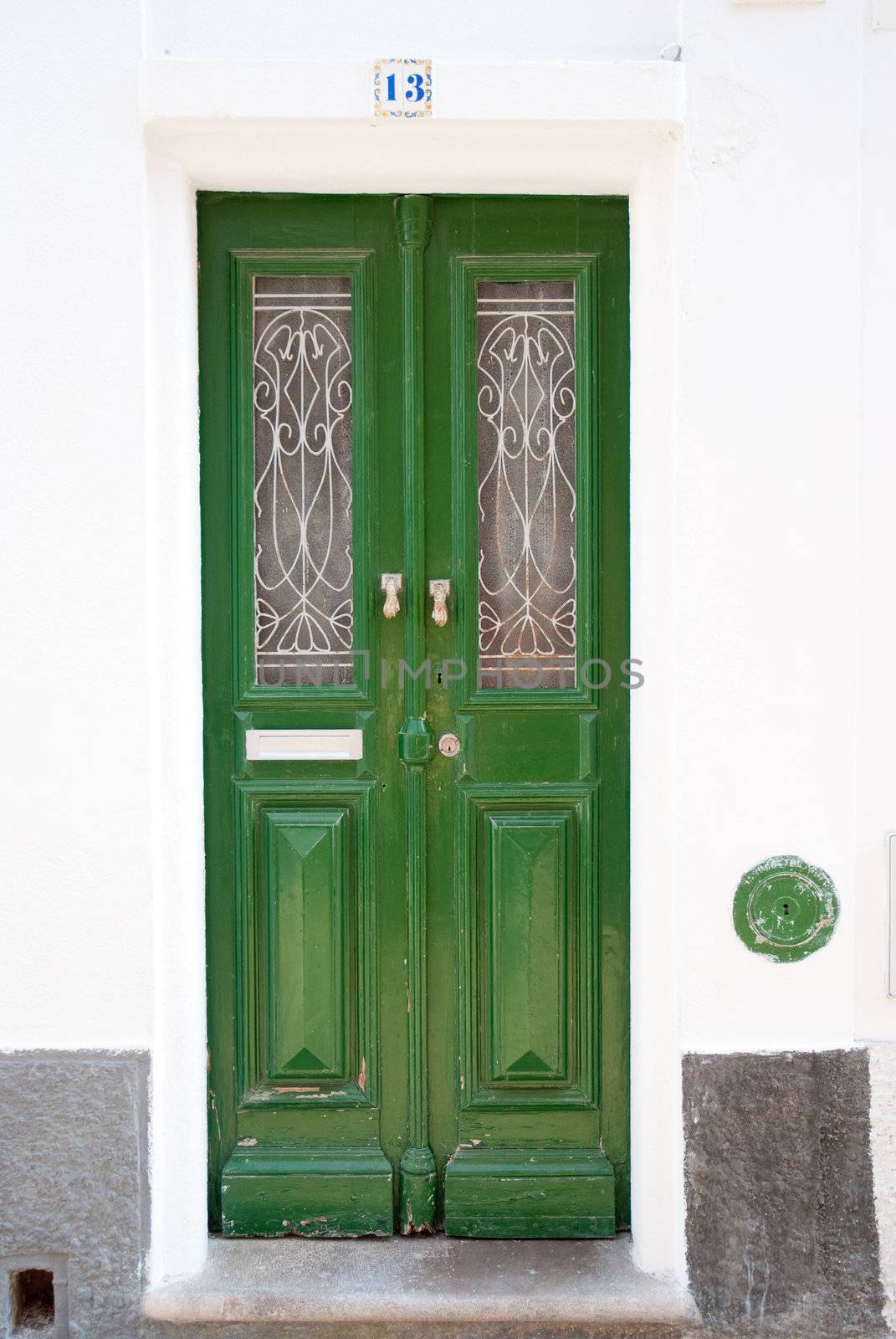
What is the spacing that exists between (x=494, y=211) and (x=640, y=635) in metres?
1.23

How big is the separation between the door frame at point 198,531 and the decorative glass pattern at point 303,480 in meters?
0.21

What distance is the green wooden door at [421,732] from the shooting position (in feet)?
10.1

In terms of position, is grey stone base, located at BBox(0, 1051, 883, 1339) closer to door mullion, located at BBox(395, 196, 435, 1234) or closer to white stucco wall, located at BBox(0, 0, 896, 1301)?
white stucco wall, located at BBox(0, 0, 896, 1301)

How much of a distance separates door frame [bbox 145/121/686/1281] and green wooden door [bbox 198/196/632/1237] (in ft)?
0.39

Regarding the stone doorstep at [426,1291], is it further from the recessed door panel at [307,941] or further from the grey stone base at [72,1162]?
the recessed door panel at [307,941]

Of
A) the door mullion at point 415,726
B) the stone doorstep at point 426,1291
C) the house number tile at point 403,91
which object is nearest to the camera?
the house number tile at point 403,91

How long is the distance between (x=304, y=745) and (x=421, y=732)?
1.08ft

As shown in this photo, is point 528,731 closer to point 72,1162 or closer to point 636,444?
point 636,444

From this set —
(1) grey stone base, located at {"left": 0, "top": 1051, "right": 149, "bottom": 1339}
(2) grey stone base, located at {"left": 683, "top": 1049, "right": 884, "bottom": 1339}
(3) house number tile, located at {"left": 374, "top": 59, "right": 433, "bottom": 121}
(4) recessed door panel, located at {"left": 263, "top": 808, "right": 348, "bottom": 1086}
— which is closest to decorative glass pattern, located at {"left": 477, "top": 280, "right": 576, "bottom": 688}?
(3) house number tile, located at {"left": 374, "top": 59, "right": 433, "bottom": 121}

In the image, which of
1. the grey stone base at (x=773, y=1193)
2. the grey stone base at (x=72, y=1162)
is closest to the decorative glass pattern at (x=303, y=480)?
the grey stone base at (x=72, y=1162)

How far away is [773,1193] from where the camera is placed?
2871 millimetres

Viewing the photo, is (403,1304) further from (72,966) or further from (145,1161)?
(72,966)

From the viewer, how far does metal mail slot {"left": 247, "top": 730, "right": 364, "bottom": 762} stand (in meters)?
3.09

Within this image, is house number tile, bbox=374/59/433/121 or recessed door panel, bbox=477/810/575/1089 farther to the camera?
recessed door panel, bbox=477/810/575/1089
